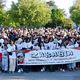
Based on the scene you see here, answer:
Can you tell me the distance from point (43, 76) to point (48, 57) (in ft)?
6.17

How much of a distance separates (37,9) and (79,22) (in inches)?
473

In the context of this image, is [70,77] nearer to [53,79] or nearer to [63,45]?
[53,79]

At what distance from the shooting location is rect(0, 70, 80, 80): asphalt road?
1781cm

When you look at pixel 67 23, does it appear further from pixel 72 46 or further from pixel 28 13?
pixel 72 46

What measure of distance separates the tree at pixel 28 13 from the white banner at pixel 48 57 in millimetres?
34878

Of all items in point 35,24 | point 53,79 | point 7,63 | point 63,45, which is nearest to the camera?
point 53,79

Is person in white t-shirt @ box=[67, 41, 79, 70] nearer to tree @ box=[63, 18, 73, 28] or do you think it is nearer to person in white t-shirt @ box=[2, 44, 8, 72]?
person in white t-shirt @ box=[2, 44, 8, 72]

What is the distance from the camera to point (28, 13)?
183 ft

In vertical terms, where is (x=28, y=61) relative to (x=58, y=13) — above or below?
below

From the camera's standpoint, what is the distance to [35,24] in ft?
187

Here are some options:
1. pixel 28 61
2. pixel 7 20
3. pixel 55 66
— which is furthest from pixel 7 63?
pixel 7 20

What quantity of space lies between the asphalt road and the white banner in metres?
0.74

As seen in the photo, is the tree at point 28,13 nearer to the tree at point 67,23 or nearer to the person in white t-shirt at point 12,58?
the tree at point 67,23

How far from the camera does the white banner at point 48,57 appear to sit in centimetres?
1997
